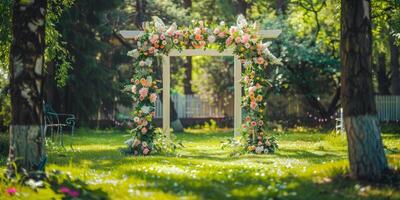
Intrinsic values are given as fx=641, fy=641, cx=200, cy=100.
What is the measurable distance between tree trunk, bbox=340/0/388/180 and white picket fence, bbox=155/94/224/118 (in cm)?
2155

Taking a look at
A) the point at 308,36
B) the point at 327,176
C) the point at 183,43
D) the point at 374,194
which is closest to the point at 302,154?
the point at 183,43

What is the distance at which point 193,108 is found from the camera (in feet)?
97.6

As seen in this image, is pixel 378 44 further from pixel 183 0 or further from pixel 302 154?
pixel 302 154

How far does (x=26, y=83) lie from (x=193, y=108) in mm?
21708

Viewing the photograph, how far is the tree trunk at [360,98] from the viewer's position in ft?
26.2

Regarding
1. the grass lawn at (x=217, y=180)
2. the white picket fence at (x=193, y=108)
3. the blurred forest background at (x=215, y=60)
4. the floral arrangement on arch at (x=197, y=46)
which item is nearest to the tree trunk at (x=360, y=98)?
the grass lawn at (x=217, y=180)

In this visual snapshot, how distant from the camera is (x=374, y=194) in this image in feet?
23.8

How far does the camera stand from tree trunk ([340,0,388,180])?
7.99m

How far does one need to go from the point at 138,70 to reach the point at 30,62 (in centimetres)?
563

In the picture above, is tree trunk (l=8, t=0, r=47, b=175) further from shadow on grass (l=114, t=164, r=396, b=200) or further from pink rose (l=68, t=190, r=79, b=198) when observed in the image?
shadow on grass (l=114, t=164, r=396, b=200)

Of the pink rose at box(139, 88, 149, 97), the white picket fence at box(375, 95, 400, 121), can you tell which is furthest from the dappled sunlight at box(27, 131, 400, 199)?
the white picket fence at box(375, 95, 400, 121)

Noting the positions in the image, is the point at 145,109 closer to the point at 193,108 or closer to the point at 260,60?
the point at 260,60

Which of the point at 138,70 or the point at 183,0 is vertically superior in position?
the point at 183,0

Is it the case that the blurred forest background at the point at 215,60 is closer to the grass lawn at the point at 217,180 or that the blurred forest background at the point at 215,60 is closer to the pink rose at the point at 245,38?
the pink rose at the point at 245,38
